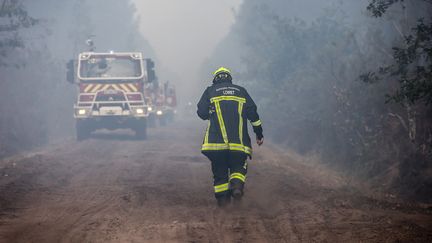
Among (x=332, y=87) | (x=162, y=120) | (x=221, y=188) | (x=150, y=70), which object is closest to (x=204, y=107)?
(x=221, y=188)

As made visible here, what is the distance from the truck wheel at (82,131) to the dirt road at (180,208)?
650cm

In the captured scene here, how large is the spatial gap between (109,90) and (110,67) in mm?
1114

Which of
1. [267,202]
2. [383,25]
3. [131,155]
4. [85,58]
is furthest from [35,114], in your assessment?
[267,202]

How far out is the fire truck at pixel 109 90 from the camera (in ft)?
61.0

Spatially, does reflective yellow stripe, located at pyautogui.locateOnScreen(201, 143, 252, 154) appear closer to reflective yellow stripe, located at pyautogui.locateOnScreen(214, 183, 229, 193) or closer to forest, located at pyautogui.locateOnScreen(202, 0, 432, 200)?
reflective yellow stripe, located at pyautogui.locateOnScreen(214, 183, 229, 193)

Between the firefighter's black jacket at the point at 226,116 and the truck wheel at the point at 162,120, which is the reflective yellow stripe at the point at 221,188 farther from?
the truck wheel at the point at 162,120

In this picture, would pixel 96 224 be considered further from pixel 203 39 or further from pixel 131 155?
pixel 203 39

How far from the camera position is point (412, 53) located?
358 inches

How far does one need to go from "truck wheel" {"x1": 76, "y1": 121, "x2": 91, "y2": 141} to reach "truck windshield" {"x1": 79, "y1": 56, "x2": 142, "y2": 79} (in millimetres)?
1803

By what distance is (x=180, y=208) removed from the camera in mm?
7426

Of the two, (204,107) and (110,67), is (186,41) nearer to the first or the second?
(110,67)

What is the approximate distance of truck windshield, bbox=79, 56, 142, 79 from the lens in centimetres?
1894

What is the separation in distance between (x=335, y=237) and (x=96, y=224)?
9.26ft

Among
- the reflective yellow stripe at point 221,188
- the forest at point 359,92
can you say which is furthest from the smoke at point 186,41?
the reflective yellow stripe at point 221,188
